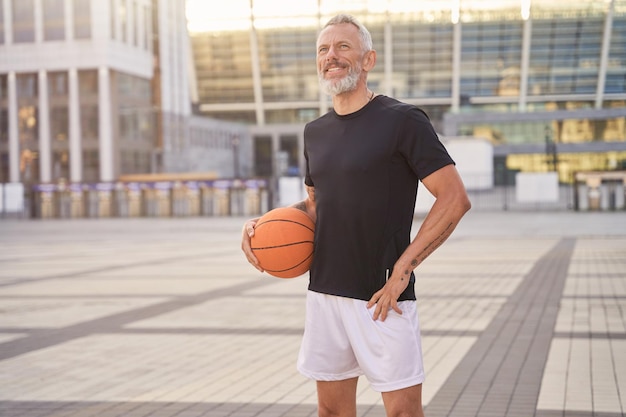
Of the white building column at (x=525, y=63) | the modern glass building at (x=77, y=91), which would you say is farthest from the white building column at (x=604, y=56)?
the modern glass building at (x=77, y=91)

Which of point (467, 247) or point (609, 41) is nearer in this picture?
point (467, 247)

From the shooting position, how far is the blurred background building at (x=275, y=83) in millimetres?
68062

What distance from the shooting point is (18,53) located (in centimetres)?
6825

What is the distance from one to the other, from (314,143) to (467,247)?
731 inches

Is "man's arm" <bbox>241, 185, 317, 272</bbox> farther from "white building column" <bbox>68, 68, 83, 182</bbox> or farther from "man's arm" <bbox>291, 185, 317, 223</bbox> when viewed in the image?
"white building column" <bbox>68, 68, 83, 182</bbox>

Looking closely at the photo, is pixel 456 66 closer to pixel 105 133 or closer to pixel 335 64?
pixel 105 133

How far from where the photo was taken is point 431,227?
146 inches

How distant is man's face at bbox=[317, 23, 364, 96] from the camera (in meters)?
3.77

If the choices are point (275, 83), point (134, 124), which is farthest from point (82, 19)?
point (275, 83)

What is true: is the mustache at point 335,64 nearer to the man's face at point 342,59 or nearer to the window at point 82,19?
the man's face at point 342,59

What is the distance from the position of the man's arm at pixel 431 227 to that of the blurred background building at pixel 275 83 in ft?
212

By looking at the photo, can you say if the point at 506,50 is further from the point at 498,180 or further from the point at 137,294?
the point at 137,294

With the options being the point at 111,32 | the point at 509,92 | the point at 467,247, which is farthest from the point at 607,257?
the point at 509,92

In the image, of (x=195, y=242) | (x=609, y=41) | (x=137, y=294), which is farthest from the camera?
(x=609, y=41)
